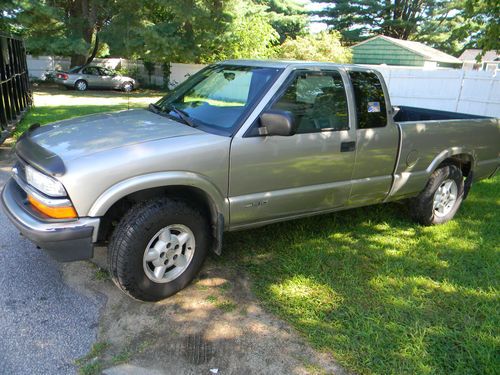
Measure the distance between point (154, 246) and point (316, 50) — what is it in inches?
766

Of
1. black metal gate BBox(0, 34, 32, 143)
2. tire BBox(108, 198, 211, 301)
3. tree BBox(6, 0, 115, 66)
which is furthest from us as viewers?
tree BBox(6, 0, 115, 66)

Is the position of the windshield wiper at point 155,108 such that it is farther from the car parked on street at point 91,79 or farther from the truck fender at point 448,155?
the car parked on street at point 91,79

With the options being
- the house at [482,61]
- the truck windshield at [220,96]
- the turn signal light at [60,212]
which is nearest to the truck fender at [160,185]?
the turn signal light at [60,212]

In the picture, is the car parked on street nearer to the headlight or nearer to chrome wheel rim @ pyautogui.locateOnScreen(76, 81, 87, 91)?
chrome wheel rim @ pyautogui.locateOnScreen(76, 81, 87, 91)

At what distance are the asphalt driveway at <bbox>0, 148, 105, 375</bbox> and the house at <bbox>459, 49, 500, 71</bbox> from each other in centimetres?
1815

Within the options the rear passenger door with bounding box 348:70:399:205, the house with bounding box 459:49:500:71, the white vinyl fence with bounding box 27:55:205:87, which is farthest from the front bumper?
the white vinyl fence with bounding box 27:55:205:87

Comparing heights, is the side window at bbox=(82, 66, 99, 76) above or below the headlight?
below

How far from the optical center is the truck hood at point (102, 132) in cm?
319

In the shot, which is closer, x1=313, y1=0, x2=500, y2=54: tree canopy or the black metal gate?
the black metal gate

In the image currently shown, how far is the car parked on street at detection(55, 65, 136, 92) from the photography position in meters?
21.8

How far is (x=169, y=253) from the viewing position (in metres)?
3.43

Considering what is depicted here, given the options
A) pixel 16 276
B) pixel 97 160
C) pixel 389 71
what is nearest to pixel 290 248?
pixel 97 160

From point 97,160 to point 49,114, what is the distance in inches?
412

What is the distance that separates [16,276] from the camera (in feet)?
12.0
